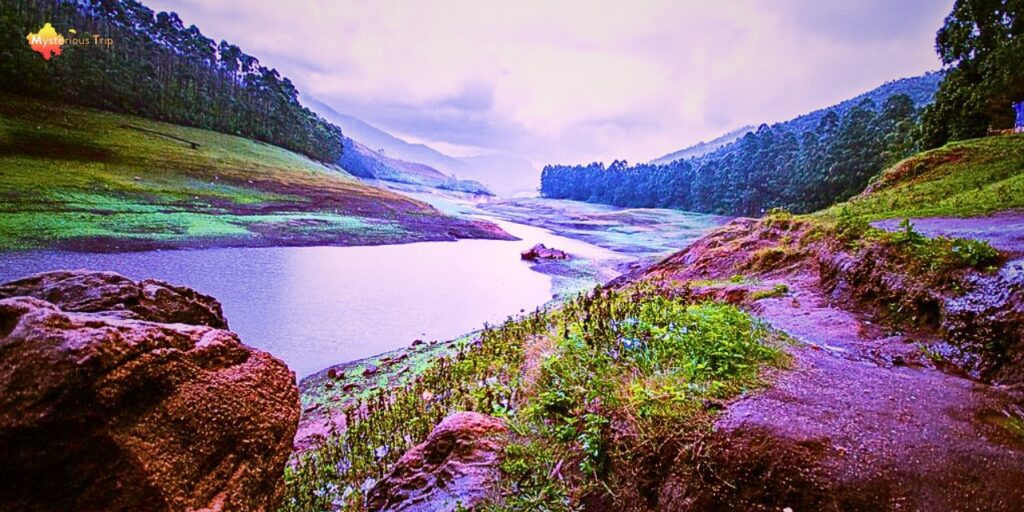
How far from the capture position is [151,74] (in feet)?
203

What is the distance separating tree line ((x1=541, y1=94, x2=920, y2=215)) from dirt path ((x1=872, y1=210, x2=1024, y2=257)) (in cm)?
4123

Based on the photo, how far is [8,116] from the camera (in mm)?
35969

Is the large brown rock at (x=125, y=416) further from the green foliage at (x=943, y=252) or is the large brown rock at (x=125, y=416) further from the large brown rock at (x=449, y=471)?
the green foliage at (x=943, y=252)

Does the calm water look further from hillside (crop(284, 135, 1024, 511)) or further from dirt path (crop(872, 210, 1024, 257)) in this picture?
dirt path (crop(872, 210, 1024, 257))

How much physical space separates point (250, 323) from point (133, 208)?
77.3 feet

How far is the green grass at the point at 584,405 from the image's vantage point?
4.05 m

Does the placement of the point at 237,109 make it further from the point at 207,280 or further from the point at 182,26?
the point at 207,280

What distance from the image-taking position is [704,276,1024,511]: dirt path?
3.14m

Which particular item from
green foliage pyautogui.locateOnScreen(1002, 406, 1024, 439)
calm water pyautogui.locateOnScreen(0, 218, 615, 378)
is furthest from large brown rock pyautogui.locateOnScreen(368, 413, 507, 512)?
calm water pyautogui.locateOnScreen(0, 218, 615, 378)

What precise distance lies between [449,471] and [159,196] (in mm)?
41218

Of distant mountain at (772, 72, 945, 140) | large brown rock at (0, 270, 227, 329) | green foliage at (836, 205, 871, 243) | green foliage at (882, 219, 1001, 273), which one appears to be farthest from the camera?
distant mountain at (772, 72, 945, 140)

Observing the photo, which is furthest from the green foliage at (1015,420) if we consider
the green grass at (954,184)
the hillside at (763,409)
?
the green grass at (954,184)

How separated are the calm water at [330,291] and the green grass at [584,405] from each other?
680cm

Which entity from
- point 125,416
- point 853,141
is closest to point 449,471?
point 125,416
